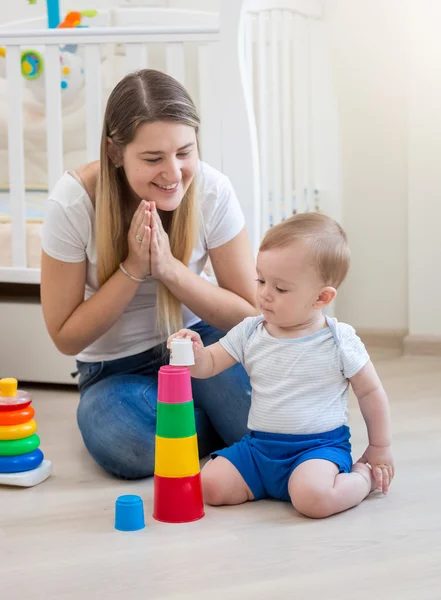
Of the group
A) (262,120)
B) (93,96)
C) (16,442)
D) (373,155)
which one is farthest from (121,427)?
(373,155)

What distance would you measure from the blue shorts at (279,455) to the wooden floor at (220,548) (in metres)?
0.03

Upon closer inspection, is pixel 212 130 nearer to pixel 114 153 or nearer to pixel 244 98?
pixel 244 98

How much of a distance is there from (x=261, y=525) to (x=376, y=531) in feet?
0.52

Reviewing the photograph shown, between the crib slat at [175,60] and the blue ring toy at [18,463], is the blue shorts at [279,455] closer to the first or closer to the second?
the blue ring toy at [18,463]

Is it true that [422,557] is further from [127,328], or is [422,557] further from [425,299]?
[425,299]

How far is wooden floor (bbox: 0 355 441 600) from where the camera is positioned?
3.42 ft

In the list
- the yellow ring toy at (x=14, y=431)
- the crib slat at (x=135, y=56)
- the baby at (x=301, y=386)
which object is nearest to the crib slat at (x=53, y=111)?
the crib slat at (x=135, y=56)

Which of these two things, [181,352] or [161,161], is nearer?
[181,352]

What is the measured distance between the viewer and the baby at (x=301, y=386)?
1.29 metres

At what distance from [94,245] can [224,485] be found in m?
0.46

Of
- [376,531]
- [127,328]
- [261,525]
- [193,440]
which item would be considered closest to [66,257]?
[127,328]

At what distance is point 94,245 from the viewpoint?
1.50m

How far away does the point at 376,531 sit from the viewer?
1209 millimetres

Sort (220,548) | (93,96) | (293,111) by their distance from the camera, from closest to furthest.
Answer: (220,548)
(93,96)
(293,111)
